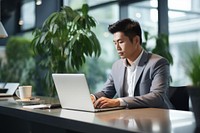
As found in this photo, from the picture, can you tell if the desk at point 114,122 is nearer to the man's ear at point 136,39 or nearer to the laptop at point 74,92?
the laptop at point 74,92

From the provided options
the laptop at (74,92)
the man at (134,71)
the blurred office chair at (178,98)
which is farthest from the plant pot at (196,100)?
the blurred office chair at (178,98)

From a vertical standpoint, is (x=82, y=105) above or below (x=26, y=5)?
below

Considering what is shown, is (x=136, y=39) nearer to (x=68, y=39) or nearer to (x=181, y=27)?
(x=68, y=39)

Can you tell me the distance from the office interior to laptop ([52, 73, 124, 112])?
1.52 metres

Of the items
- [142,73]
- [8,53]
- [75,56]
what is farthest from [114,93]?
[8,53]

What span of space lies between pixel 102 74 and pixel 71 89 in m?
3.03

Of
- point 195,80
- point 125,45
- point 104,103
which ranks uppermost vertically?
point 125,45

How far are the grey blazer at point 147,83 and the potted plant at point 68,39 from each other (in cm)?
124

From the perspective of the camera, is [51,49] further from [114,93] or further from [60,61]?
[114,93]

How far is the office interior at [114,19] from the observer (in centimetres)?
358

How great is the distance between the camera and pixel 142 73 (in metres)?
2.02

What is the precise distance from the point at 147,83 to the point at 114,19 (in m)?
2.47

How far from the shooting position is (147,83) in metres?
1.99

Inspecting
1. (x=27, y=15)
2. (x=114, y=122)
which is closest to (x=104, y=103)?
(x=114, y=122)
